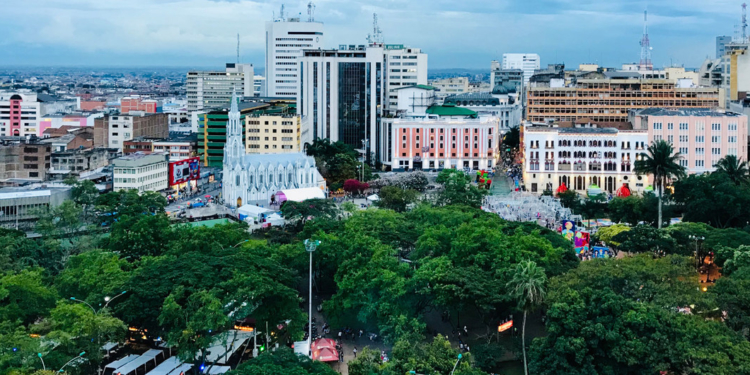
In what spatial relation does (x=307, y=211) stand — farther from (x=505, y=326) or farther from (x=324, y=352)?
(x=324, y=352)

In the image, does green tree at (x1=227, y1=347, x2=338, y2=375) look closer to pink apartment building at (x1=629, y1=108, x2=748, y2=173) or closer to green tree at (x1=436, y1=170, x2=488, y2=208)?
green tree at (x1=436, y1=170, x2=488, y2=208)

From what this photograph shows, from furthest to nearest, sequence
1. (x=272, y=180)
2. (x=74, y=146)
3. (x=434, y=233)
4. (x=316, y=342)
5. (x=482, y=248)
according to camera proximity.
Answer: (x=74, y=146) → (x=272, y=180) → (x=434, y=233) → (x=482, y=248) → (x=316, y=342)

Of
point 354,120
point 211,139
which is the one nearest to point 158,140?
point 211,139

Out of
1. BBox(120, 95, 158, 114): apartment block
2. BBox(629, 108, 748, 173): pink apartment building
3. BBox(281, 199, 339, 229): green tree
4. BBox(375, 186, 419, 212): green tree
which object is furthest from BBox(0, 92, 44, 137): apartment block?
BBox(629, 108, 748, 173): pink apartment building

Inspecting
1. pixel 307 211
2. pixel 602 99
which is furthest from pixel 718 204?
pixel 602 99

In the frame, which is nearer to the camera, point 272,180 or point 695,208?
point 695,208

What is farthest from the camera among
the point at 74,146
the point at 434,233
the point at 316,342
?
the point at 74,146

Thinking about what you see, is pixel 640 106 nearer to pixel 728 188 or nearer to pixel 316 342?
pixel 728 188

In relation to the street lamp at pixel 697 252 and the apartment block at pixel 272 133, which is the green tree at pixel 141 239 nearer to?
the street lamp at pixel 697 252
